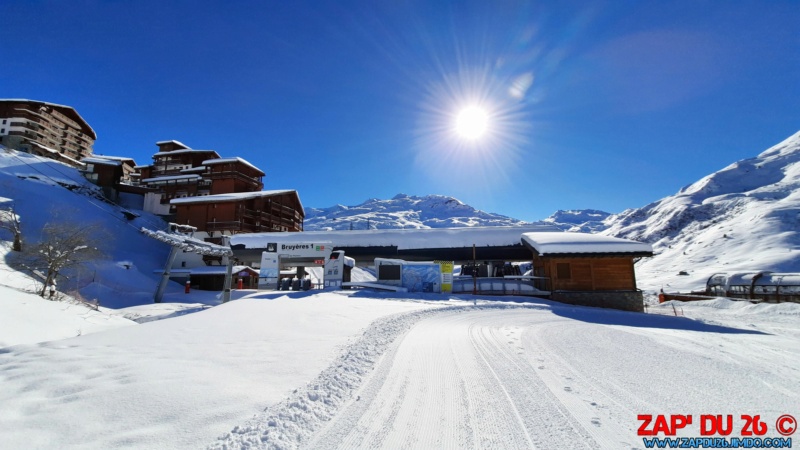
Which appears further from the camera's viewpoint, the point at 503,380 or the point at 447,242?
the point at 447,242

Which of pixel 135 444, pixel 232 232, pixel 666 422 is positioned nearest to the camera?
pixel 135 444

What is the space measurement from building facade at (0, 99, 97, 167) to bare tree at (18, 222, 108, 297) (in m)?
38.4

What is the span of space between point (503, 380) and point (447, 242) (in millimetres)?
23810

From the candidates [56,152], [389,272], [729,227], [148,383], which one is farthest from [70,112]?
[729,227]

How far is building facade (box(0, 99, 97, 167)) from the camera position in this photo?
45219 mm

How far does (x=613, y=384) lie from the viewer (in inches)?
192

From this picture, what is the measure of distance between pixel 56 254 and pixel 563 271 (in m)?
29.0

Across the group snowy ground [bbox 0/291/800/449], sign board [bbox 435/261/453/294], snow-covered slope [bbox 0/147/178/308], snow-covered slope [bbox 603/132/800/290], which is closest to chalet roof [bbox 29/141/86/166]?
snow-covered slope [bbox 0/147/178/308]

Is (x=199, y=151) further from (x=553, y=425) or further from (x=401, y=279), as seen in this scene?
(x=553, y=425)

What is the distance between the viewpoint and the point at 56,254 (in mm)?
17750

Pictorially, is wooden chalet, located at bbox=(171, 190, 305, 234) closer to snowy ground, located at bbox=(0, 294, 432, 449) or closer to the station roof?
the station roof

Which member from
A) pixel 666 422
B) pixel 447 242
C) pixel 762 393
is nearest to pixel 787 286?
pixel 447 242

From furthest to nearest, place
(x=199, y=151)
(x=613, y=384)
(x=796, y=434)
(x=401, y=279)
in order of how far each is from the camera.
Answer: (x=199, y=151) → (x=401, y=279) → (x=613, y=384) → (x=796, y=434)

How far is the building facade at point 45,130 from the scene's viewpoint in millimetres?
45219
